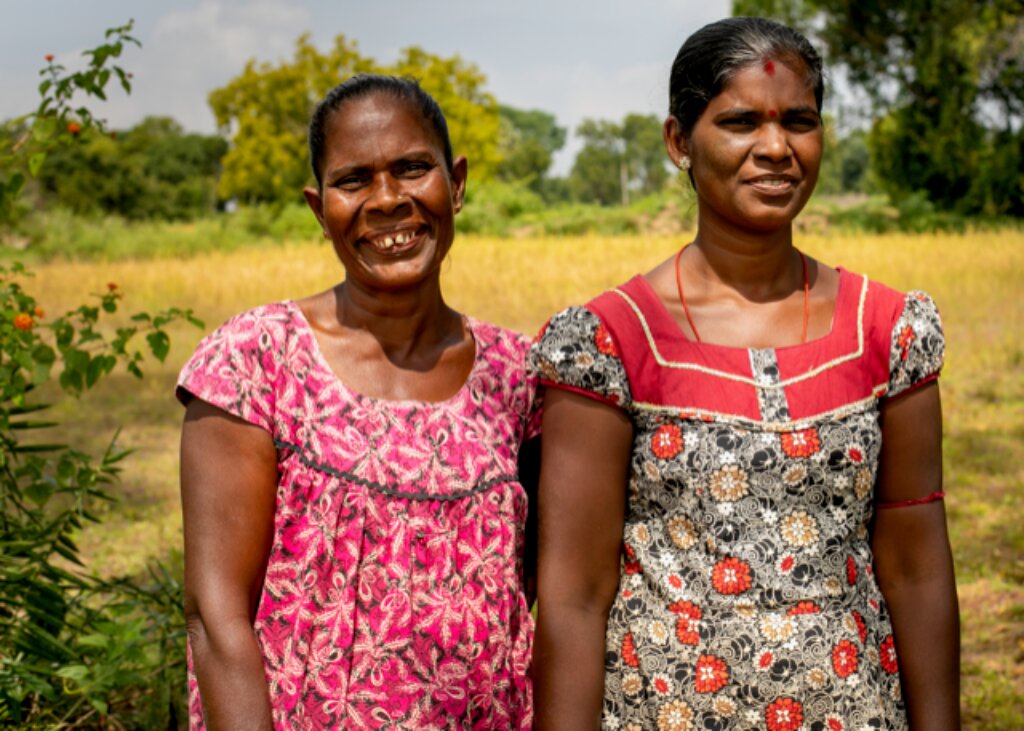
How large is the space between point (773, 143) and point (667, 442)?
49 cm

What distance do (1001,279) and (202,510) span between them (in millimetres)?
11773

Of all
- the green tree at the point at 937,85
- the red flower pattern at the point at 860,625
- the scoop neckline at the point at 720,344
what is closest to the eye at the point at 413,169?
the scoop neckline at the point at 720,344

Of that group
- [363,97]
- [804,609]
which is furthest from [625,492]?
[363,97]

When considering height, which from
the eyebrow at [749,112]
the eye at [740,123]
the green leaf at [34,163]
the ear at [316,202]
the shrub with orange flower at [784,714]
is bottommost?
the shrub with orange flower at [784,714]

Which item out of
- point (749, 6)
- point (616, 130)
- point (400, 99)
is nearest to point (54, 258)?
point (749, 6)

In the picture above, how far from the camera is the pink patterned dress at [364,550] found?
66.4 inches

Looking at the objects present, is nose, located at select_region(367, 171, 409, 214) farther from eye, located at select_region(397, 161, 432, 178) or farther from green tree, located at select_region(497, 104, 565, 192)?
green tree, located at select_region(497, 104, 565, 192)

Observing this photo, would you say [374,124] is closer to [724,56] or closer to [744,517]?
[724,56]

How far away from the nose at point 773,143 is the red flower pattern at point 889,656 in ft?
2.56

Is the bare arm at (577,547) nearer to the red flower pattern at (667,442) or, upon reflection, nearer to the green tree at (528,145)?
the red flower pattern at (667,442)

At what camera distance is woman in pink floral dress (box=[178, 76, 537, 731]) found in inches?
65.6

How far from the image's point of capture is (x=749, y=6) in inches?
964

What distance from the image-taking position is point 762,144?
5.59 feet

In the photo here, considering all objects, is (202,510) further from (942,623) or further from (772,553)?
(942,623)
